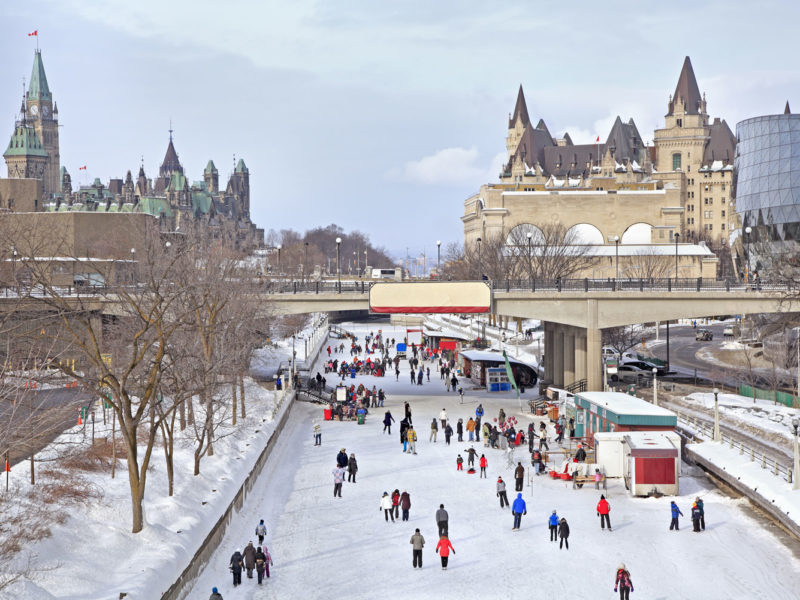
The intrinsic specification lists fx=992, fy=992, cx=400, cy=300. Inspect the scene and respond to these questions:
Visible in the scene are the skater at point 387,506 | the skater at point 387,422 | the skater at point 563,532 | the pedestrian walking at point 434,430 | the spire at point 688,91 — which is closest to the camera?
the skater at point 563,532

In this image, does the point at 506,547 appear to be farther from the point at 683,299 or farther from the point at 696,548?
the point at 683,299

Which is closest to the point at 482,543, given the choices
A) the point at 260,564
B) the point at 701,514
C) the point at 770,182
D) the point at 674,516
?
the point at 674,516

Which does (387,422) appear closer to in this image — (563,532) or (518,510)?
(518,510)

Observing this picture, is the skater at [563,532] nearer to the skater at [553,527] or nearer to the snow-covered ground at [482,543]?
the snow-covered ground at [482,543]

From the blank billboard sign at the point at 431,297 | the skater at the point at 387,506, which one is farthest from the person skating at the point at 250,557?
the blank billboard sign at the point at 431,297


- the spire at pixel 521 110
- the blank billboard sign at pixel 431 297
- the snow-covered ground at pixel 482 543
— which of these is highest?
the spire at pixel 521 110

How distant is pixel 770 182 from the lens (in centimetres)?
9419

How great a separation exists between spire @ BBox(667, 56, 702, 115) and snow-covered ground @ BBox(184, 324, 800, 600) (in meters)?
154

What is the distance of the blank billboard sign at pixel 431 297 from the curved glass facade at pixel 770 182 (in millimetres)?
50317

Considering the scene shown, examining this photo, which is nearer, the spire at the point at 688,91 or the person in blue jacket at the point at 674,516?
the person in blue jacket at the point at 674,516

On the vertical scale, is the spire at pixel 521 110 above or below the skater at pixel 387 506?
above

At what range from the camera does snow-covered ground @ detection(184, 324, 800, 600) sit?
72.3 feet

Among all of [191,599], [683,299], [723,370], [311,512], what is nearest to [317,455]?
[311,512]

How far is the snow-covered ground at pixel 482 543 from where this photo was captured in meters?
22.0
